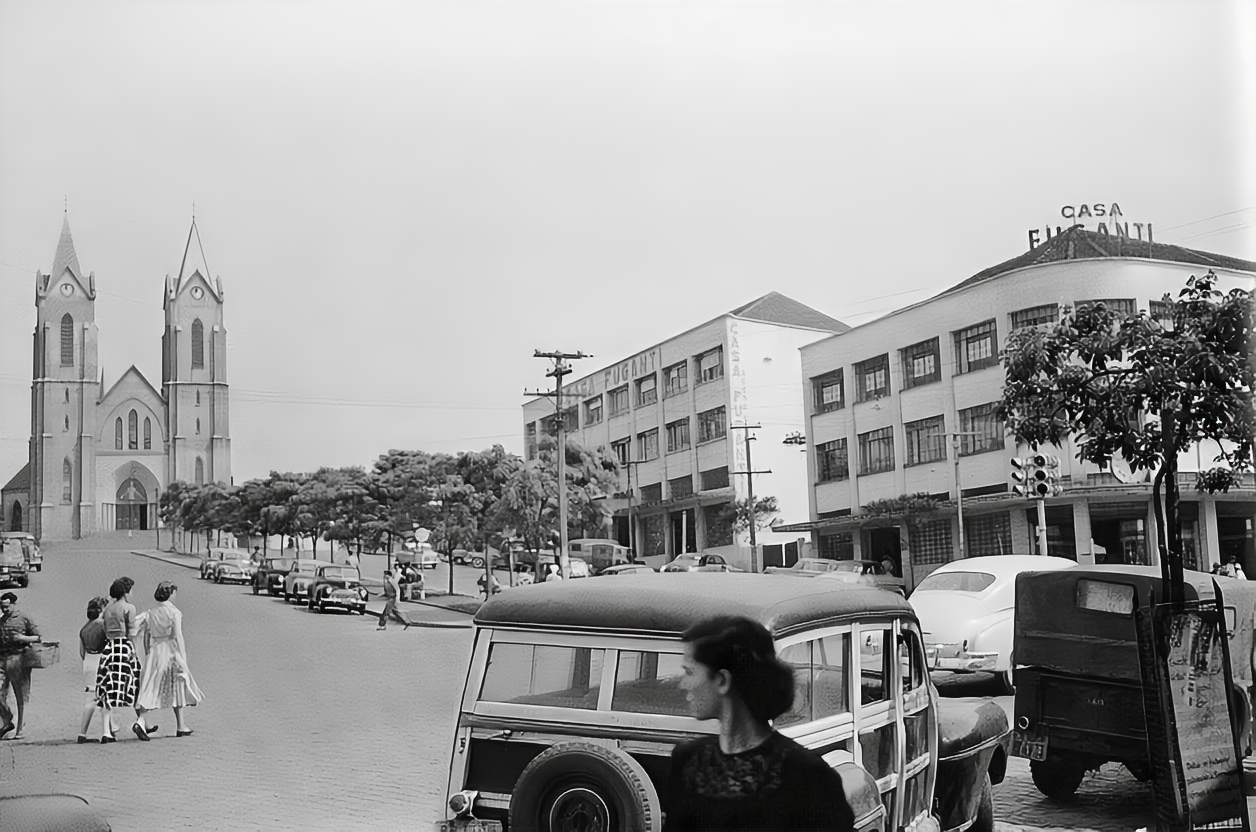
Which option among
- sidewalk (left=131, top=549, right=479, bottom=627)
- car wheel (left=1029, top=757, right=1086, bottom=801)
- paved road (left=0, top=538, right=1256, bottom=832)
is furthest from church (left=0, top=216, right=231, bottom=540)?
car wheel (left=1029, top=757, right=1086, bottom=801)

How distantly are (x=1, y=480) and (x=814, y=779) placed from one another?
152 inches

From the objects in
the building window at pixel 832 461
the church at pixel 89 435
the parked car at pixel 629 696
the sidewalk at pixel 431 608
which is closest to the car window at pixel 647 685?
the parked car at pixel 629 696

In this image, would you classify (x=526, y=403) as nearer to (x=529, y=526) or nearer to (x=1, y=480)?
(x=529, y=526)

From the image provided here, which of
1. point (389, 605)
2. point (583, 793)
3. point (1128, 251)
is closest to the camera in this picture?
point (583, 793)

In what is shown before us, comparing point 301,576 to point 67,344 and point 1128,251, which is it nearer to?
point 67,344

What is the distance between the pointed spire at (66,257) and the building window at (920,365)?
4.37 metres

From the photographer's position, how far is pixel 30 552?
5.00 m

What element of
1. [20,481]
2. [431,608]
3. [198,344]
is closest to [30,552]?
[20,481]

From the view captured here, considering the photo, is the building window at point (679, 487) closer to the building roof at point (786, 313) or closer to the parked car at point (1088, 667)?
the building roof at point (786, 313)

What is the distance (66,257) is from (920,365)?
4505 millimetres

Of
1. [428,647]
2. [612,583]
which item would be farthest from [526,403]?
[612,583]

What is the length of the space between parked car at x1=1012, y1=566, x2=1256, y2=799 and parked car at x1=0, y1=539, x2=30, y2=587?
14.2ft

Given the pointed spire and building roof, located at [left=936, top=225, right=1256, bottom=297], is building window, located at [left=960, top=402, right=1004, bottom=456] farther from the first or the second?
the pointed spire

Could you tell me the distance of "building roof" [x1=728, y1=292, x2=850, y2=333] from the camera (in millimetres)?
6508
